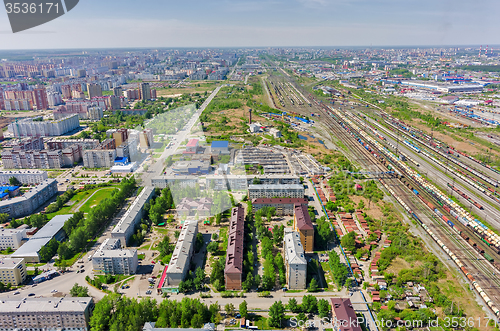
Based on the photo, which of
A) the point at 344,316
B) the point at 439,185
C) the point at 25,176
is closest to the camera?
the point at 344,316

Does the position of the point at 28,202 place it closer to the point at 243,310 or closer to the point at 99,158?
the point at 99,158

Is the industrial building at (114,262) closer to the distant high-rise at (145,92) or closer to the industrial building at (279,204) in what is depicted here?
the industrial building at (279,204)

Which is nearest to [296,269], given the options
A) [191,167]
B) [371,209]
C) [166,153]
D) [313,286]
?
[313,286]

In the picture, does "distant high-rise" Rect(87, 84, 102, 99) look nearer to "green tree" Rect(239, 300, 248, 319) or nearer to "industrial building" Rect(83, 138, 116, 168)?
"industrial building" Rect(83, 138, 116, 168)

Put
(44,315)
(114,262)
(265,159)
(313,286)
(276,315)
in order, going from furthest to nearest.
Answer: (265,159)
(114,262)
(313,286)
(276,315)
(44,315)

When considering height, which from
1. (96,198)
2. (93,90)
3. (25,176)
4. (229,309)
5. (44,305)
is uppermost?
(93,90)

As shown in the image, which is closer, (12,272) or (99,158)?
(12,272)

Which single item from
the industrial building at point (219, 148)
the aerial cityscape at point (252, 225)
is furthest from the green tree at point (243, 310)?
the industrial building at point (219, 148)

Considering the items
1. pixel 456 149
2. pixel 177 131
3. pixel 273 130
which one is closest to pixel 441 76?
pixel 456 149
